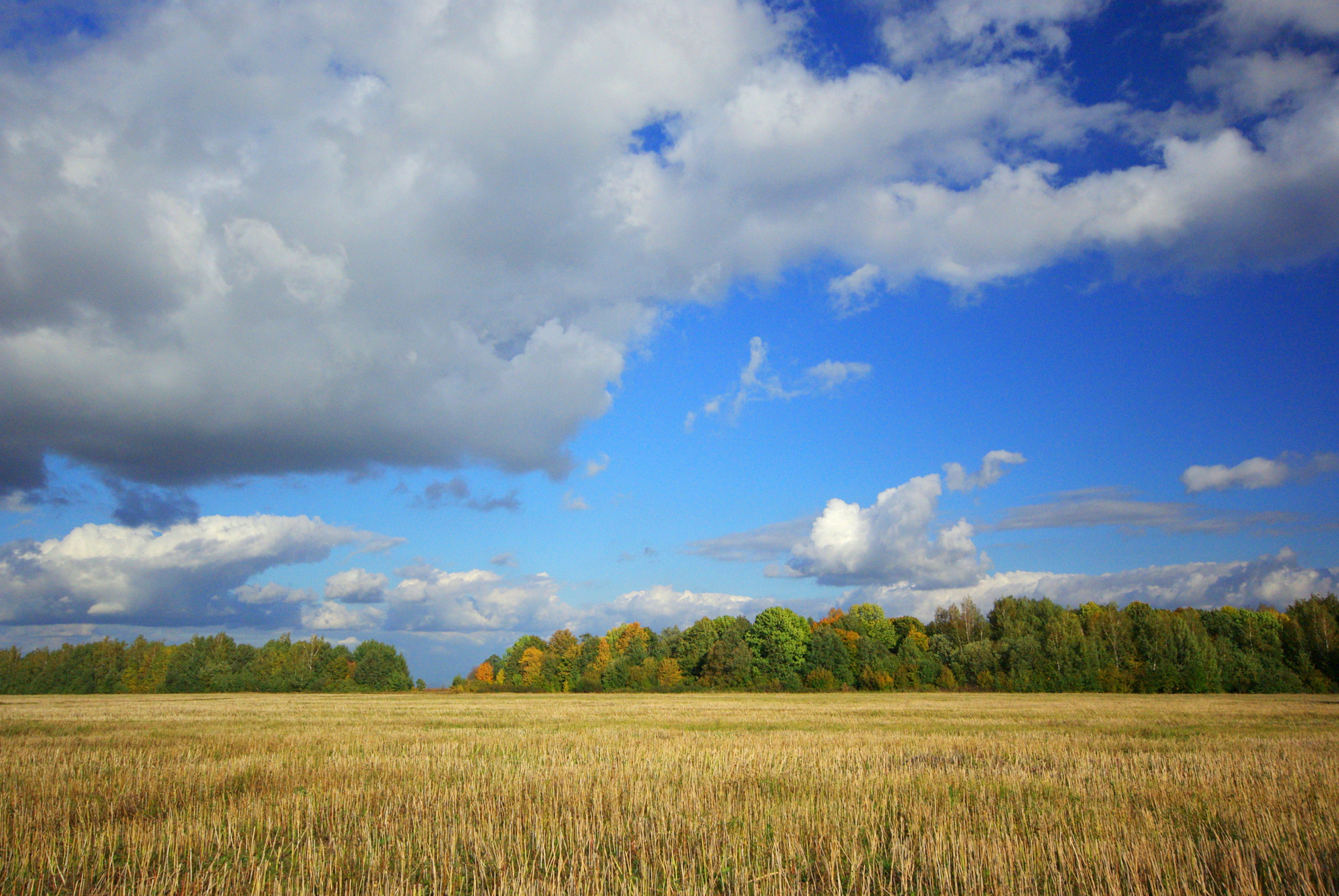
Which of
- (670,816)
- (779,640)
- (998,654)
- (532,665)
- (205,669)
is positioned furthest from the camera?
(532,665)

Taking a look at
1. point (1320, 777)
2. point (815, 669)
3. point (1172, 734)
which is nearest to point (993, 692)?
point (815, 669)

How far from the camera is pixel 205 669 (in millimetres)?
119188

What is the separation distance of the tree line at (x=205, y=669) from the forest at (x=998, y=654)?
19.4m

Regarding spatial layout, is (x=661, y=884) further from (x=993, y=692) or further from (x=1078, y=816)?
(x=993, y=692)

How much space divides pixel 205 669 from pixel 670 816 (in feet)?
468

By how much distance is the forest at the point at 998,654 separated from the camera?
3233 inches

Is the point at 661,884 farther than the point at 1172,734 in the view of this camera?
No

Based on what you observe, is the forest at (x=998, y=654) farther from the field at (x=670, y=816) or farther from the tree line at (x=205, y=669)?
the field at (x=670, y=816)

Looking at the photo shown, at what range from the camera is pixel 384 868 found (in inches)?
289

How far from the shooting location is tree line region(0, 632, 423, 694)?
117 m

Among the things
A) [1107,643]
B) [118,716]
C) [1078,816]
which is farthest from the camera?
[1107,643]

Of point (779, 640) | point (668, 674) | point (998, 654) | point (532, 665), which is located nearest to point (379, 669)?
point (532, 665)

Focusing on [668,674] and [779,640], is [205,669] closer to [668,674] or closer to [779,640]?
[668,674]

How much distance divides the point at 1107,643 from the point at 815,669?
138ft
